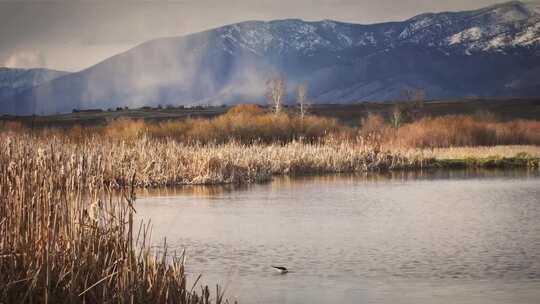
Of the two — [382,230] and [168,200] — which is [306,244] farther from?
[168,200]

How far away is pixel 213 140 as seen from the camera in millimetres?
45469

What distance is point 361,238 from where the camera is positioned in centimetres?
1961

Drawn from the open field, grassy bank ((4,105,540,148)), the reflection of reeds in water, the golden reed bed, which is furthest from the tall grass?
the open field

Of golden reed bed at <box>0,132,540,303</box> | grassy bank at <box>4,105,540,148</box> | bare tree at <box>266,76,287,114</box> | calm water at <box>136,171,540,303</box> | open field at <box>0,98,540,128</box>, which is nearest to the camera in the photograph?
golden reed bed at <box>0,132,540,303</box>

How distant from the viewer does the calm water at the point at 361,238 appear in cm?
1409

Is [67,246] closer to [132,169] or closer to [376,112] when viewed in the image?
[132,169]

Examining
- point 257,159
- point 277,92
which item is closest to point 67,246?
point 257,159

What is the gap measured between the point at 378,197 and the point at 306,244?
9.49 m

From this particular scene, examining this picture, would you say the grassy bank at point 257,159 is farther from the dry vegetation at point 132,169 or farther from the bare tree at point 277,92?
the bare tree at point 277,92

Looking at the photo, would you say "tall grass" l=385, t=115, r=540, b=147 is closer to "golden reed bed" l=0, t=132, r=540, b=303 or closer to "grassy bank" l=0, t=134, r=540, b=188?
"grassy bank" l=0, t=134, r=540, b=188

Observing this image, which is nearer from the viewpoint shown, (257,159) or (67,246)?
(67,246)

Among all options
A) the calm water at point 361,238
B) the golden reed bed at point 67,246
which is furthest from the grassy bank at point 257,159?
the golden reed bed at point 67,246

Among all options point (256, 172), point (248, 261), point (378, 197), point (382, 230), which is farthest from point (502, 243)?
point (256, 172)

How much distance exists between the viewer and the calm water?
14.1 meters
